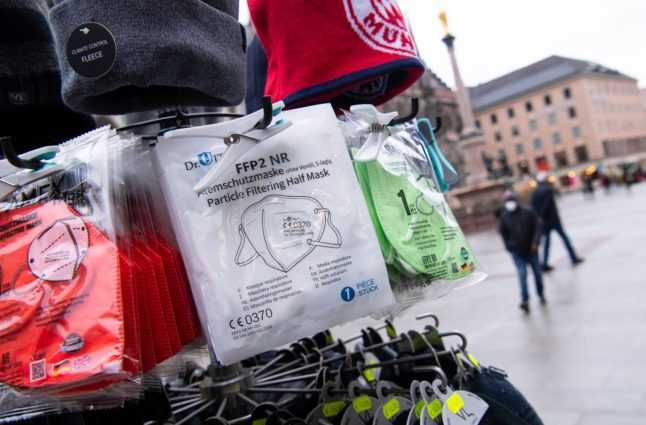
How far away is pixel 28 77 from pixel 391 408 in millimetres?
1270

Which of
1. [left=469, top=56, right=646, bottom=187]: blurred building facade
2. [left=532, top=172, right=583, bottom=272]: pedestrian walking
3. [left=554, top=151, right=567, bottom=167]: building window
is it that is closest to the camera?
[left=532, top=172, right=583, bottom=272]: pedestrian walking

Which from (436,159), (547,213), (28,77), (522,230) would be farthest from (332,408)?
(547,213)

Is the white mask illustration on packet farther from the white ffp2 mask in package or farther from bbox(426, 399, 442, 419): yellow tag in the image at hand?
bbox(426, 399, 442, 419): yellow tag

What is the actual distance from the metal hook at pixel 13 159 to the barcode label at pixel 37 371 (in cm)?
36

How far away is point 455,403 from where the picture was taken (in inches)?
44.3

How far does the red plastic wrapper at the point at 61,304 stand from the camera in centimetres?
75

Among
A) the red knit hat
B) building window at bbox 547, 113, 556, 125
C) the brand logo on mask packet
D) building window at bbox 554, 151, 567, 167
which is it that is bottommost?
building window at bbox 554, 151, 567, 167

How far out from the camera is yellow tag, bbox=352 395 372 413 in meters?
1.22

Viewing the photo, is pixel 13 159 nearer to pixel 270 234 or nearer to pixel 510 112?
pixel 270 234

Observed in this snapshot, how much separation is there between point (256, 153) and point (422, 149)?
1.60 ft

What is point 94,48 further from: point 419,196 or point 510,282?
point 510,282

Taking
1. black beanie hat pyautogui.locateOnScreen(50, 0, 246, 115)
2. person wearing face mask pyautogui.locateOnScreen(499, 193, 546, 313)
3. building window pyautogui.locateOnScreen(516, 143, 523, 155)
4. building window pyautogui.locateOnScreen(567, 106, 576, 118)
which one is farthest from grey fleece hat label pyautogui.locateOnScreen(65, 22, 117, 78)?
building window pyautogui.locateOnScreen(516, 143, 523, 155)

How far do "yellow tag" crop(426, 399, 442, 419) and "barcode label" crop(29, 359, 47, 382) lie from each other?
82 cm

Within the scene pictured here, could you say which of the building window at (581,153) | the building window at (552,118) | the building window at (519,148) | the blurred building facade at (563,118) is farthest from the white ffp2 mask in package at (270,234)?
the building window at (519,148)
